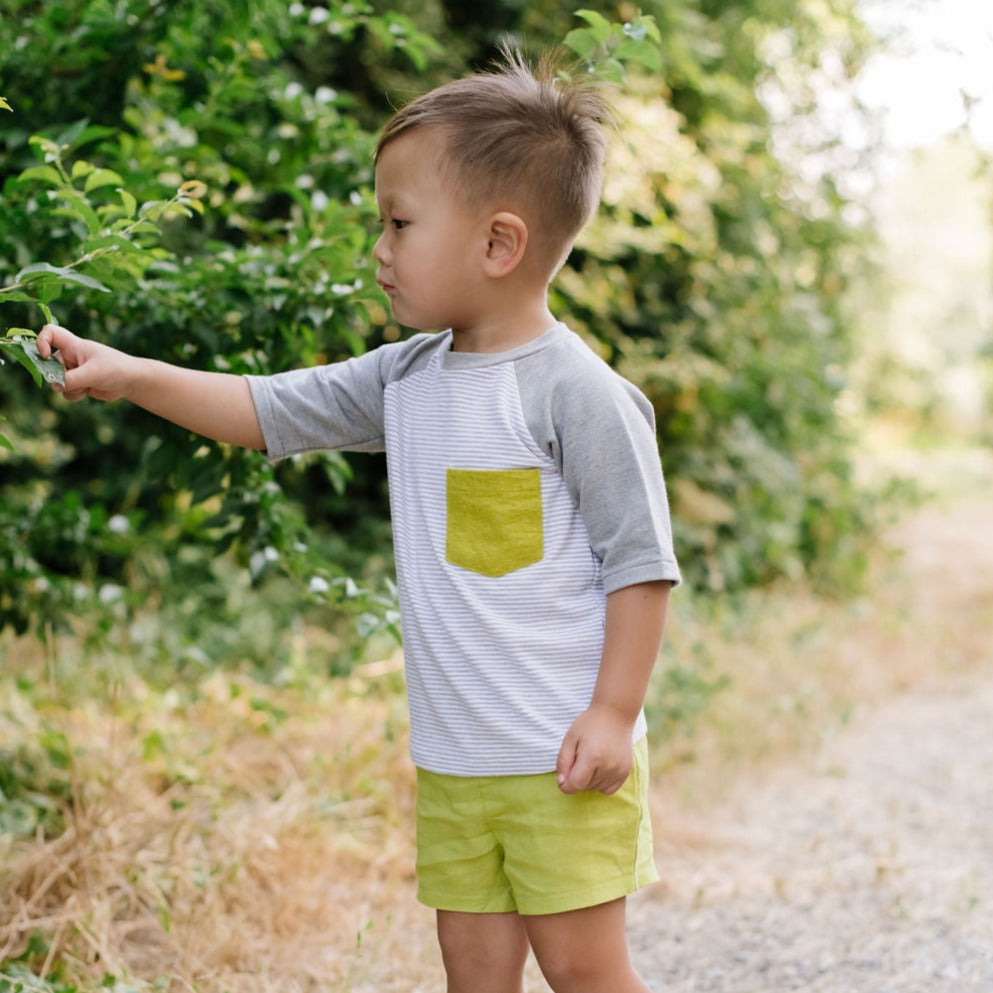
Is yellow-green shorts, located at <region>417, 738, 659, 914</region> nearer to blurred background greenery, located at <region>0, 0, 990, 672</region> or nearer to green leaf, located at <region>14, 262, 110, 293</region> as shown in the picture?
blurred background greenery, located at <region>0, 0, 990, 672</region>

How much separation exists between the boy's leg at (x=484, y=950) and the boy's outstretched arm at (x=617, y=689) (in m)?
0.26

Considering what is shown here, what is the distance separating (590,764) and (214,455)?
97 centimetres

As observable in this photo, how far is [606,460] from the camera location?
148 cm

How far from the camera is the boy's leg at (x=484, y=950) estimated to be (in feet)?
5.31

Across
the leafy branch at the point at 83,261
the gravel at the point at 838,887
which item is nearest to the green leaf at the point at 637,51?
the leafy branch at the point at 83,261

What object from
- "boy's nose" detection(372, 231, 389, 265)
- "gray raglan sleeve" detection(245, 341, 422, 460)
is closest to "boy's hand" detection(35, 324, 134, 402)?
"gray raglan sleeve" detection(245, 341, 422, 460)

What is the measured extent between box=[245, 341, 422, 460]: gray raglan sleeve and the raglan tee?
156mm

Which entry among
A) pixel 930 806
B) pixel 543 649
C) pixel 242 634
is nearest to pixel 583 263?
pixel 242 634

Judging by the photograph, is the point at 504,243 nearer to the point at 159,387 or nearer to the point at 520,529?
the point at 520,529

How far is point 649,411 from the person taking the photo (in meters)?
1.60

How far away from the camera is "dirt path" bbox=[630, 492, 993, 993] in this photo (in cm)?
246

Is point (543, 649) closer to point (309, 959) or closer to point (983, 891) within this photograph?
point (309, 959)

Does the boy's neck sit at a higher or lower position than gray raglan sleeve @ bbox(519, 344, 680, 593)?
higher

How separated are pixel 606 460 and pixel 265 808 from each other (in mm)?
1691
